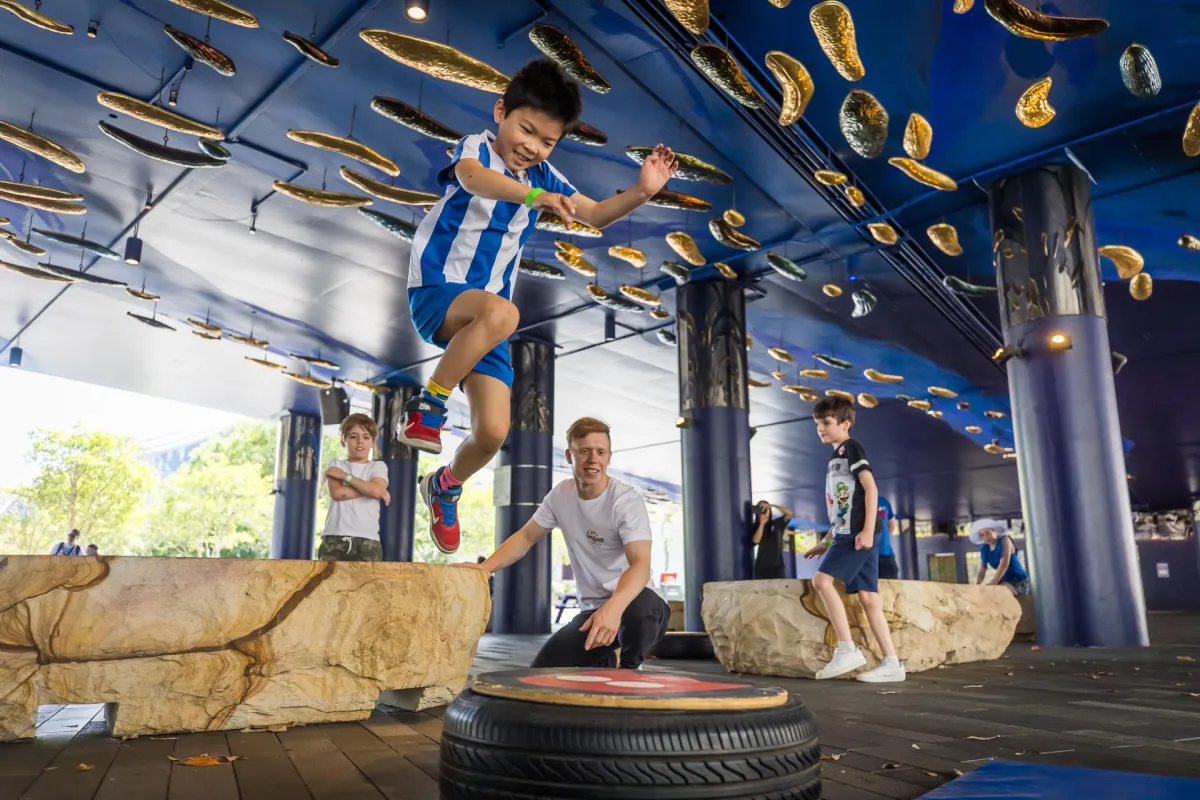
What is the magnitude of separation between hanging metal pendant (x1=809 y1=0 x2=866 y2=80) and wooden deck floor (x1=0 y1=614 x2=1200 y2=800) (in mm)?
4171

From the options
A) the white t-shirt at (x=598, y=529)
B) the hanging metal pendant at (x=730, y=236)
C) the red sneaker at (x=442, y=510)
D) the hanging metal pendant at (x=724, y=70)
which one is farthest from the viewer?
the hanging metal pendant at (x=730, y=236)

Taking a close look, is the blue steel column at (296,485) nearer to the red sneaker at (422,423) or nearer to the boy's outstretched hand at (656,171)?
the red sneaker at (422,423)

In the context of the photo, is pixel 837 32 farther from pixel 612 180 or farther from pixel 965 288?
pixel 965 288

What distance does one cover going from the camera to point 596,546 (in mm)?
3111

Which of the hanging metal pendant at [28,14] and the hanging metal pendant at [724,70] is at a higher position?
the hanging metal pendant at [28,14]

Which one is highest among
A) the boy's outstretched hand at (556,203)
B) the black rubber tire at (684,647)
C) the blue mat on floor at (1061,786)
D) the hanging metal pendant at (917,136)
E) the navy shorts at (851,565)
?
the hanging metal pendant at (917,136)

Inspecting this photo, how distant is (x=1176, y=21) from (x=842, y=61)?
2.80 metres

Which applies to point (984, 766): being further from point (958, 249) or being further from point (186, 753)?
point (958, 249)

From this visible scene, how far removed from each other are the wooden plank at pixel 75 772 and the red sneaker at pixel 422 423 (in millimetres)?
1309

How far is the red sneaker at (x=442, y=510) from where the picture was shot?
3189 mm

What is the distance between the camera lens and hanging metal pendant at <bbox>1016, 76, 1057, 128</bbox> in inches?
251

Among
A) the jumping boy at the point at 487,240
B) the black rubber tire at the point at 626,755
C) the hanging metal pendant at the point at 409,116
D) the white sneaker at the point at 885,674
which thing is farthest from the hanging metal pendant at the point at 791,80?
the black rubber tire at the point at 626,755

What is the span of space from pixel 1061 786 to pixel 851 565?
2.82 metres

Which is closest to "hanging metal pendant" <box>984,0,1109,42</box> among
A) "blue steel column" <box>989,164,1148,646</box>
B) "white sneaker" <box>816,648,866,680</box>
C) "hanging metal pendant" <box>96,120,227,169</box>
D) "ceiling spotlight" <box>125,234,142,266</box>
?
"blue steel column" <box>989,164,1148,646</box>
